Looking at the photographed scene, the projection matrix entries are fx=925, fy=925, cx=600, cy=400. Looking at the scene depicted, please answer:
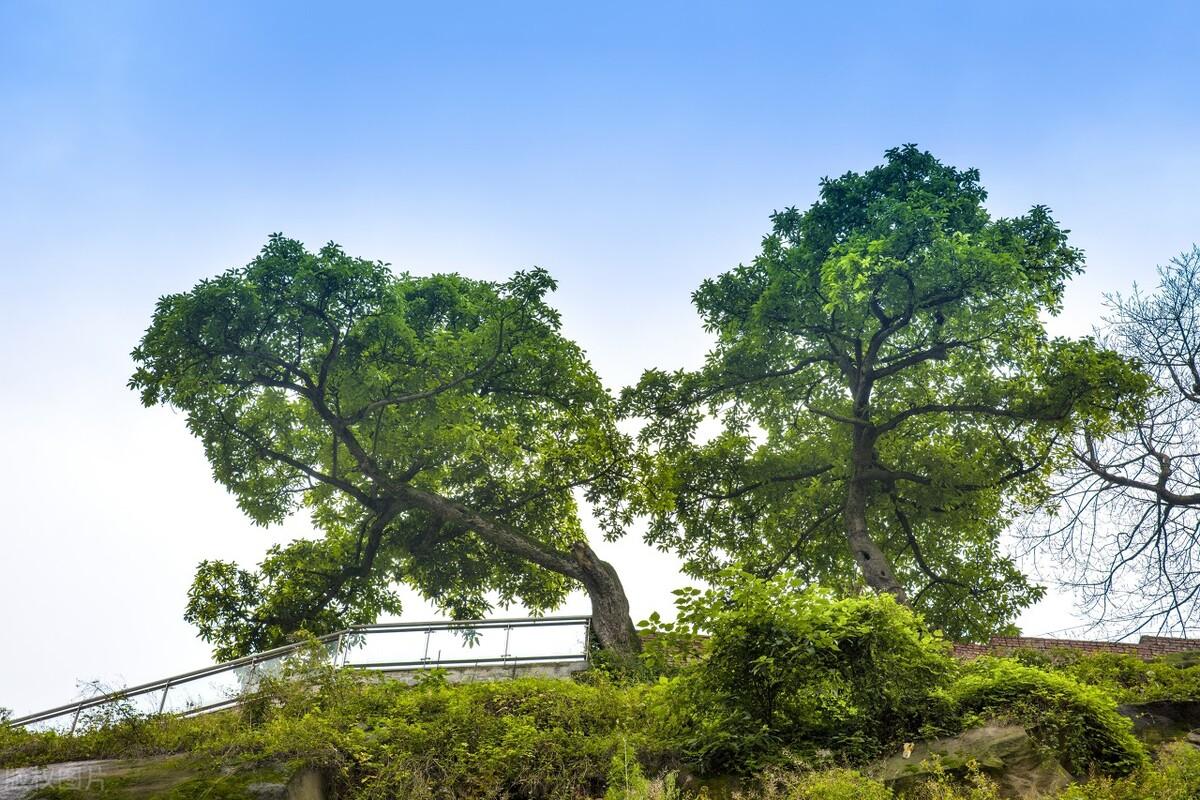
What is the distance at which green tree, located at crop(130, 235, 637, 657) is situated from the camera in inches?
824

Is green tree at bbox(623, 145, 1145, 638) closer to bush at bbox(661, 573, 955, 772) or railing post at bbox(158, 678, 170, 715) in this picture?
bush at bbox(661, 573, 955, 772)

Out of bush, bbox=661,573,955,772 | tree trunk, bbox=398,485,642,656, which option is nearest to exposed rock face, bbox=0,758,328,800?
bush, bbox=661,573,955,772

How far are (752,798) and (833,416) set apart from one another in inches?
513

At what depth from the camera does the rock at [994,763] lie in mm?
10023

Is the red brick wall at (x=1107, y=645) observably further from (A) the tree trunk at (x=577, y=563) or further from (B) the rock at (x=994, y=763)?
(B) the rock at (x=994, y=763)

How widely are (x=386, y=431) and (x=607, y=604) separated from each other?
7.22 meters

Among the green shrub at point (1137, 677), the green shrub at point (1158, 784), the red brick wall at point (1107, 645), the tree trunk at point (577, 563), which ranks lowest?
the green shrub at point (1158, 784)

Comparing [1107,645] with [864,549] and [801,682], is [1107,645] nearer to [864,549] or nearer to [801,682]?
[864,549]

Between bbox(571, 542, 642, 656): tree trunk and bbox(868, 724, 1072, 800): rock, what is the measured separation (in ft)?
28.2

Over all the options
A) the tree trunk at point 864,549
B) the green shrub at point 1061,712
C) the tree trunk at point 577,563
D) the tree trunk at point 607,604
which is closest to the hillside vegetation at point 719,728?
the green shrub at point 1061,712

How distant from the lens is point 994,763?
1020 cm

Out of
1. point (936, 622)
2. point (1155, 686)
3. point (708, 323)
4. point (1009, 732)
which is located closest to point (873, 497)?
point (936, 622)

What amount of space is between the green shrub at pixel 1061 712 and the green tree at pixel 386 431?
28.5 feet

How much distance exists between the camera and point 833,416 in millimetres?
21703
